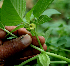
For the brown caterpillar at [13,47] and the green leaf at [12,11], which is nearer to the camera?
the green leaf at [12,11]

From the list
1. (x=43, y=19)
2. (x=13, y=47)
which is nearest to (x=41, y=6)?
(x=43, y=19)

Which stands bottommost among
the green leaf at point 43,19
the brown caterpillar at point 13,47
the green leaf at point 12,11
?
the brown caterpillar at point 13,47

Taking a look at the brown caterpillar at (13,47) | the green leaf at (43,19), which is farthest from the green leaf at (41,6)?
the brown caterpillar at (13,47)

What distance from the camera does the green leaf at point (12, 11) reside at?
0.53 m

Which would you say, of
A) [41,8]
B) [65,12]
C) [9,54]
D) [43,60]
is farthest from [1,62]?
[65,12]

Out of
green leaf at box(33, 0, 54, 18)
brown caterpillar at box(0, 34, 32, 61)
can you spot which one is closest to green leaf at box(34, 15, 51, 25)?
green leaf at box(33, 0, 54, 18)

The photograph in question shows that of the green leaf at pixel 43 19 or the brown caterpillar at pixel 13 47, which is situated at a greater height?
the green leaf at pixel 43 19

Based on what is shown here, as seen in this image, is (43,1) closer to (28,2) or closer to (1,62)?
(1,62)

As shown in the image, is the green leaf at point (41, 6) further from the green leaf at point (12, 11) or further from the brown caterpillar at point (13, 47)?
the brown caterpillar at point (13, 47)

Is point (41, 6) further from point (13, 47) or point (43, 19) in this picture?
point (13, 47)

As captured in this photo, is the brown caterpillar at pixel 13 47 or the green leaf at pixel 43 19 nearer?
the green leaf at pixel 43 19

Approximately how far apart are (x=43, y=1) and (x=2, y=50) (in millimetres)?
433

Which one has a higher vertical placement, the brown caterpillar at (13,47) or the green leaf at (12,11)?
the green leaf at (12,11)

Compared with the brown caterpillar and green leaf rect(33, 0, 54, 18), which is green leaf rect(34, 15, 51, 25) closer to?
green leaf rect(33, 0, 54, 18)
